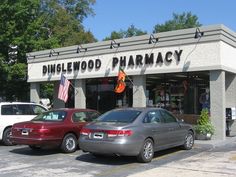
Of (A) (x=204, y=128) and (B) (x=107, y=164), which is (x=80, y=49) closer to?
(A) (x=204, y=128)

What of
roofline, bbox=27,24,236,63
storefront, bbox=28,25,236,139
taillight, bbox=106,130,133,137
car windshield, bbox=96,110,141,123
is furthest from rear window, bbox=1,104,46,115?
taillight, bbox=106,130,133,137

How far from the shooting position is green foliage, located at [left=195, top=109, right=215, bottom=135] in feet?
57.4

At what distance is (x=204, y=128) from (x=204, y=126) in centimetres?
8

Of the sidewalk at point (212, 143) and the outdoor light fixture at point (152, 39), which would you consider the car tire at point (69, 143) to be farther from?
the outdoor light fixture at point (152, 39)

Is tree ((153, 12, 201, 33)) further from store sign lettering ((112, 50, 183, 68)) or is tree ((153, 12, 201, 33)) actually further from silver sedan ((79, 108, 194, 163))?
silver sedan ((79, 108, 194, 163))

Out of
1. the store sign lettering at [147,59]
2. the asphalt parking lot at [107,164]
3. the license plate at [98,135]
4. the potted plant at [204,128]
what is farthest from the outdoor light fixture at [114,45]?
the license plate at [98,135]

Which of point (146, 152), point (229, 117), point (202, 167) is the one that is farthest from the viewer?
point (229, 117)

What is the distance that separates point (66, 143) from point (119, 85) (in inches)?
257

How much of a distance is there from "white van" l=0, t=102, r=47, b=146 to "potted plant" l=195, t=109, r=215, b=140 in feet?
21.4

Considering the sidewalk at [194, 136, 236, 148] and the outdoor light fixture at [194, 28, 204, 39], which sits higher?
the outdoor light fixture at [194, 28, 204, 39]

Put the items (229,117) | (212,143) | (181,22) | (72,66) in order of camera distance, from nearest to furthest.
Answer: (212,143) < (229,117) < (72,66) < (181,22)

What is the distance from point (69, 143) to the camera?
588 inches

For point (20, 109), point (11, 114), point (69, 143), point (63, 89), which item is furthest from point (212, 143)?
point (63, 89)

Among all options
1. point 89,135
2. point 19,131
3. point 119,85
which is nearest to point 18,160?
point 19,131
